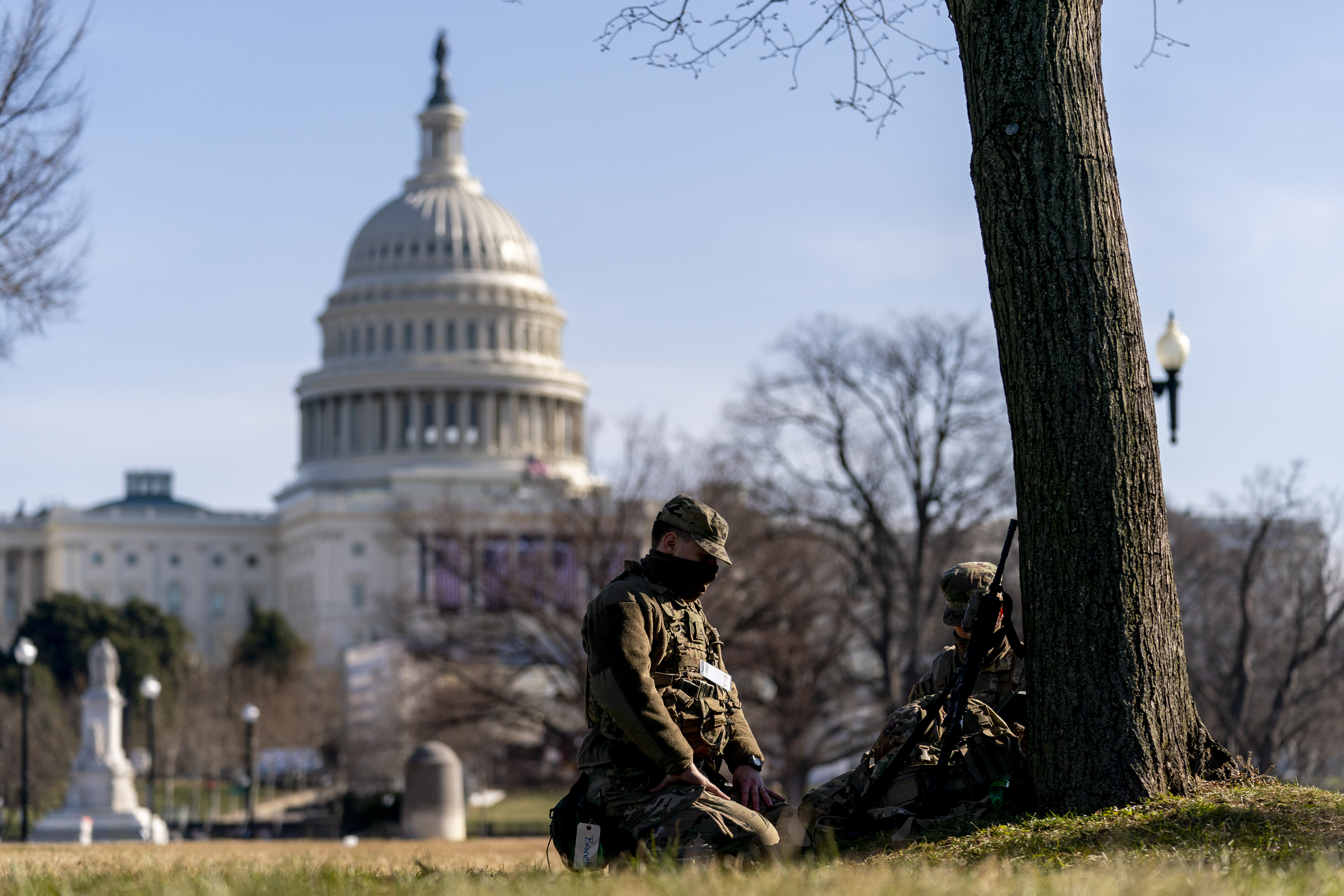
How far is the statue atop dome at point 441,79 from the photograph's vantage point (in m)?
134

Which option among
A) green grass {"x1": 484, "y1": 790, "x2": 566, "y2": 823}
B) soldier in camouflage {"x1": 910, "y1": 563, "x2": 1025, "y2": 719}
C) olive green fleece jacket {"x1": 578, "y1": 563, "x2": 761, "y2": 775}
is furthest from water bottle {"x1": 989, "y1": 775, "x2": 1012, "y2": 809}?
green grass {"x1": 484, "y1": 790, "x2": 566, "y2": 823}

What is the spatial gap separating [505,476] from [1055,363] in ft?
364

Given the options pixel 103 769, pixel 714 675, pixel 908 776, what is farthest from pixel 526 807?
pixel 714 675

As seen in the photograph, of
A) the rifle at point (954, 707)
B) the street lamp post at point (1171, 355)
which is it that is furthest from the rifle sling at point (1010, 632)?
the street lamp post at point (1171, 355)

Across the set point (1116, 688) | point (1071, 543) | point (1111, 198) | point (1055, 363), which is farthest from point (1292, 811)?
point (1111, 198)

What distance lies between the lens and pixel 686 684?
7.53 meters

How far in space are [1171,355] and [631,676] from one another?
51.6 ft

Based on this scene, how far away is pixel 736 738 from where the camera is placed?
7.68 m

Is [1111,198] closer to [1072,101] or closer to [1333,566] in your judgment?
[1072,101]

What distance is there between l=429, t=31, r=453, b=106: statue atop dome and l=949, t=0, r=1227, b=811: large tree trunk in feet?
420

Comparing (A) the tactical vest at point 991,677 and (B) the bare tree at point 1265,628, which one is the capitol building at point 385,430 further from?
(A) the tactical vest at point 991,677

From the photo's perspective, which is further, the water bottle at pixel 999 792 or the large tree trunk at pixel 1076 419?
the water bottle at pixel 999 792

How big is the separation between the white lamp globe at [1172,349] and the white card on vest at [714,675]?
1507cm

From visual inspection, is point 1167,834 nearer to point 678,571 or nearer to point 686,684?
point 686,684
